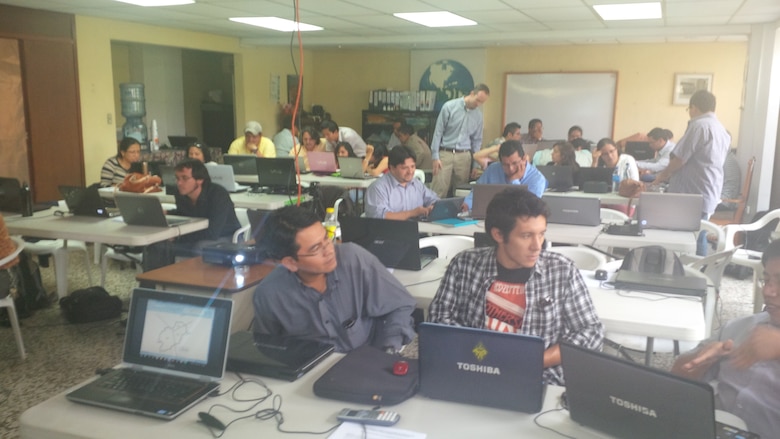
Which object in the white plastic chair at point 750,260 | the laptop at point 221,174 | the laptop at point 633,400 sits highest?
the laptop at point 221,174

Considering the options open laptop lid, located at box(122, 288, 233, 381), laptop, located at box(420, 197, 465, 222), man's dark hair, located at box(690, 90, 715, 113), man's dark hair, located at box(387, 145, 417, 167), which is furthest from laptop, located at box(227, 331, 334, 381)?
man's dark hair, located at box(690, 90, 715, 113)

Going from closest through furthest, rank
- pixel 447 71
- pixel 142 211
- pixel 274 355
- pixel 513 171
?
pixel 274 355 → pixel 142 211 → pixel 513 171 → pixel 447 71

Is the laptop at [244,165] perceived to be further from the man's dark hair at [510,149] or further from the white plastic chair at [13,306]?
the man's dark hair at [510,149]

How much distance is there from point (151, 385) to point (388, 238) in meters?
1.52

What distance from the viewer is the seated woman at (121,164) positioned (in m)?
6.31

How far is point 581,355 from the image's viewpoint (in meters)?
1.53

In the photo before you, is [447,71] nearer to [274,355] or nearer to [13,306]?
[13,306]

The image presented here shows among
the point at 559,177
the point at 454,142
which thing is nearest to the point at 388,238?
the point at 559,177

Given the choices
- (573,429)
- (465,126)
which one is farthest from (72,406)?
(465,126)

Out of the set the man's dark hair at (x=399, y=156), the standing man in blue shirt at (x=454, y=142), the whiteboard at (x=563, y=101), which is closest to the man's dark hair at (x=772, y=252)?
the man's dark hair at (x=399, y=156)

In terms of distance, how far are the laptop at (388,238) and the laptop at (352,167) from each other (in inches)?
154

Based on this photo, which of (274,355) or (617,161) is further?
(617,161)

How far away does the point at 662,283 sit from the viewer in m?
2.79

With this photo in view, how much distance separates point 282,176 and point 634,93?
6512 millimetres
